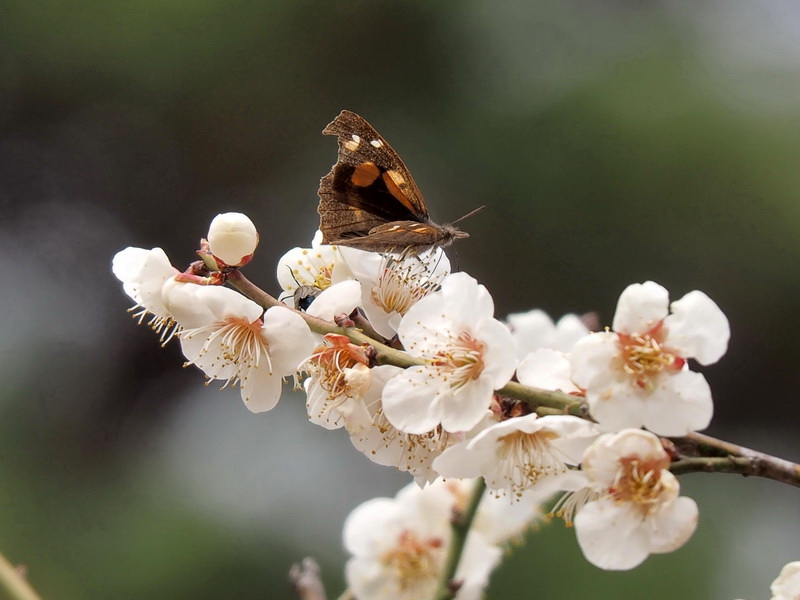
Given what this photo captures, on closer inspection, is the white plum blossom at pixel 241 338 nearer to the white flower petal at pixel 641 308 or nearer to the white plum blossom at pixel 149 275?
the white plum blossom at pixel 149 275

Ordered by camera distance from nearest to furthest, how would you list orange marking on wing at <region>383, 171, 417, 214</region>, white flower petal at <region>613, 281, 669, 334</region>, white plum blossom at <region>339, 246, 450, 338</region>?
white flower petal at <region>613, 281, 669, 334</region> → white plum blossom at <region>339, 246, 450, 338</region> → orange marking on wing at <region>383, 171, 417, 214</region>

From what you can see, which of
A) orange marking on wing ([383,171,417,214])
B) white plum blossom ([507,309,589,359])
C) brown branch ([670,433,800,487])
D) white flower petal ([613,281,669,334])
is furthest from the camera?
white plum blossom ([507,309,589,359])

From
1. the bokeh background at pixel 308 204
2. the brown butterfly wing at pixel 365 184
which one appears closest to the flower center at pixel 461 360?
the brown butterfly wing at pixel 365 184

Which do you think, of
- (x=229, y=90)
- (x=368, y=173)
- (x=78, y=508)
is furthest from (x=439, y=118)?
(x=368, y=173)

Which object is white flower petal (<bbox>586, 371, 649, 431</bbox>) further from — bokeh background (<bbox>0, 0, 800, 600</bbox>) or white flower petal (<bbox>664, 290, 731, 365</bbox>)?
bokeh background (<bbox>0, 0, 800, 600</bbox>)

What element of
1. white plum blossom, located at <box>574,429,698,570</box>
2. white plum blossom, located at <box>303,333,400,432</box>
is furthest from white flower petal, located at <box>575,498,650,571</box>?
white plum blossom, located at <box>303,333,400,432</box>

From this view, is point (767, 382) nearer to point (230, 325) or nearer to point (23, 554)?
point (23, 554)
